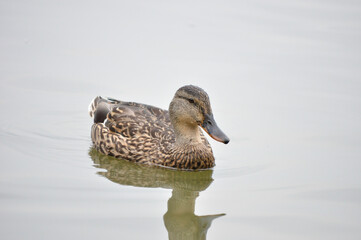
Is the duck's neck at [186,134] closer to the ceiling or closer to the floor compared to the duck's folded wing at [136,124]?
closer to the floor

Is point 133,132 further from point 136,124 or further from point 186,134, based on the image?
point 186,134

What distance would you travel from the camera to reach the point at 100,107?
419 inches

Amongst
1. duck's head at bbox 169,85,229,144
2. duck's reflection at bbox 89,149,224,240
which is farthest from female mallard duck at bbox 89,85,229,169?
duck's reflection at bbox 89,149,224,240

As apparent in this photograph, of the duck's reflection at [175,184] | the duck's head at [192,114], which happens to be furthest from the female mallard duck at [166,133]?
the duck's reflection at [175,184]

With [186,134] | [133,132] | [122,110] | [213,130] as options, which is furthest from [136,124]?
[213,130]

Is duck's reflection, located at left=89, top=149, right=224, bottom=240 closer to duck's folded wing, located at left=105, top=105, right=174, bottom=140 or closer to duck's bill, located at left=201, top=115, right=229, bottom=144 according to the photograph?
duck's folded wing, located at left=105, top=105, right=174, bottom=140

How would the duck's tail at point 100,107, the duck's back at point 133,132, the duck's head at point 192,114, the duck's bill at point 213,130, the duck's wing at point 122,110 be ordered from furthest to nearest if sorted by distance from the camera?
the duck's tail at point 100,107, the duck's wing at point 122,110, the duck's back at point 133,132, the duck's head at point 192,114, the duck's bill at point 213,130

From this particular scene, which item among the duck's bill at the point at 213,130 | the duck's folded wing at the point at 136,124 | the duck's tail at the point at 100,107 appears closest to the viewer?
the duck's bill at the point at 213,130

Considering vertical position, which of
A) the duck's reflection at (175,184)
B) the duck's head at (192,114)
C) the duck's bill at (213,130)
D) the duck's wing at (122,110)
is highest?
the duck's wing at (122,110)

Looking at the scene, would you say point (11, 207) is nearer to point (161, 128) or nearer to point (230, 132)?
point (161, 128)

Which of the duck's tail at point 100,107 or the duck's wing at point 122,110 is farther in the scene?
the duck's tail at point 100,107

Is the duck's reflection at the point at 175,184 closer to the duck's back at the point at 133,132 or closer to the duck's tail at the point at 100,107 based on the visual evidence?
the duck's back at the point at 133,132

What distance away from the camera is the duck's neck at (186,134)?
9617 mm

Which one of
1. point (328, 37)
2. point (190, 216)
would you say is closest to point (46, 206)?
point (190, 216)
